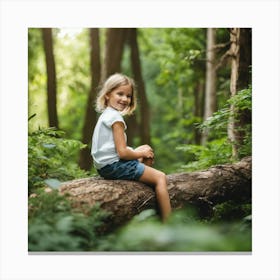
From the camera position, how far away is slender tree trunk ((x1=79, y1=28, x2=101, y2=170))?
271 inches

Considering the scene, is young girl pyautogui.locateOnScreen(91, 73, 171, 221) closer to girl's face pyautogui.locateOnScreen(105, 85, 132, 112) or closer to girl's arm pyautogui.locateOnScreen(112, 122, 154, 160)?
girl's arm pyautogui.locateOnScreen(112, 122, 154, 160)

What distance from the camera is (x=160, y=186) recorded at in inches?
147

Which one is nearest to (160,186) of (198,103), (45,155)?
(45,155)

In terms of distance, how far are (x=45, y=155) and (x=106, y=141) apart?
0.80 m

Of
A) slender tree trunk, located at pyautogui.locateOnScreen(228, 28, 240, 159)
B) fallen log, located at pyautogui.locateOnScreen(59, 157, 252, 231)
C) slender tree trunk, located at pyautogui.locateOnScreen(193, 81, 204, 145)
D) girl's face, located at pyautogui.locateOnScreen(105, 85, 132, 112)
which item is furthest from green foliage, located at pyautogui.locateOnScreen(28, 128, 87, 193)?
slender tree trunk, located at pyautogui.locateOnScreen(193, 81, 204, 145)

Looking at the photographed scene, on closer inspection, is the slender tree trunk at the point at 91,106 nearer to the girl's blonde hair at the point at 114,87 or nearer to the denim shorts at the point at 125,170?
the girl's blonde hair at the point at 114,87

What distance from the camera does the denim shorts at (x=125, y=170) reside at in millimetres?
3729

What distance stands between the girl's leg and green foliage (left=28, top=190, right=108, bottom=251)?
53cm

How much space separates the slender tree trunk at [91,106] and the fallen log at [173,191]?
290 centimetres

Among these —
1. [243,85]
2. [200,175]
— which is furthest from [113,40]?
[200,175]
